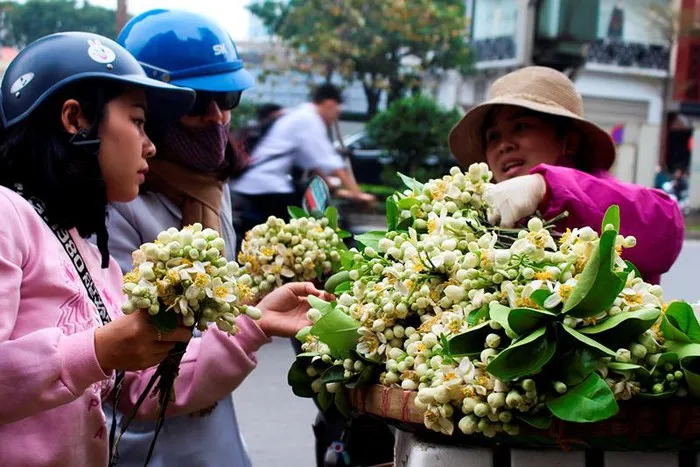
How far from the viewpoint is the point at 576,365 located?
5.30 feet

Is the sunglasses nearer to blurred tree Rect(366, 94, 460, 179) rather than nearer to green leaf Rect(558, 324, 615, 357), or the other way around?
green leaf Rect(558, 324, 615, 357)

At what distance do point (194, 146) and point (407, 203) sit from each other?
0.80m

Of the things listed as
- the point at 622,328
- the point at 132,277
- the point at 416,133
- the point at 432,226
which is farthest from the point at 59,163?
the point at 416,133

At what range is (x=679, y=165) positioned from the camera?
34.6 metres

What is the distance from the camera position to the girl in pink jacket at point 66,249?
1777mm

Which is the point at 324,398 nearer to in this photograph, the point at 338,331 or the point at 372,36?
the point at 338,331

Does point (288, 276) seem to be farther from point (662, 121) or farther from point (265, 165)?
point (662, 121)

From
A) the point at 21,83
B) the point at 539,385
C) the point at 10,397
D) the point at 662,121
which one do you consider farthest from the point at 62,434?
the point at 662,121

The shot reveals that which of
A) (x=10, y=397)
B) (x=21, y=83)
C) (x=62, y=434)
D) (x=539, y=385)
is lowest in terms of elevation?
(x=62, y=434)

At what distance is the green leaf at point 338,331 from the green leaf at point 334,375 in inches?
1.6

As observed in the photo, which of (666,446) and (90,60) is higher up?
(90,60)

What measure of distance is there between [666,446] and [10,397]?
107cm

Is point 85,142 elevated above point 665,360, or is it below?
above

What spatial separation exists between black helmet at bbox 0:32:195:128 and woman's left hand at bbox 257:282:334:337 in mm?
555
